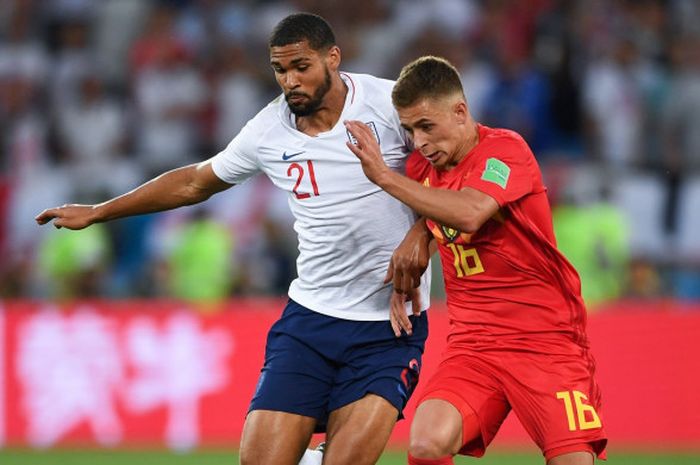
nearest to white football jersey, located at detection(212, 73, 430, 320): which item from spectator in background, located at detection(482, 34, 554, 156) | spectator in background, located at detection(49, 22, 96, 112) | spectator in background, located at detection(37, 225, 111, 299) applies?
spectator in background, located at detection(37, 225, 111, 299)

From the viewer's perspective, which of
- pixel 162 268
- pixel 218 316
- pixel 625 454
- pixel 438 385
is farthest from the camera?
pixel 162 268

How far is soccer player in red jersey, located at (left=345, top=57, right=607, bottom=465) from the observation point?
235 inches

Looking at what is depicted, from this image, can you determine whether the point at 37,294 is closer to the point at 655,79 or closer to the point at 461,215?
the point at 655,79

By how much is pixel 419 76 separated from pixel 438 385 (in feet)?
4.55

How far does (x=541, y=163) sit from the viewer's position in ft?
42.9

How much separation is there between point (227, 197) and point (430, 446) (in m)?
7.64

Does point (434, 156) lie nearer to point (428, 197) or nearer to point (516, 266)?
point (428, 197)

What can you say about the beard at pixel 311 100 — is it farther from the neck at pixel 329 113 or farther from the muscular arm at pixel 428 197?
the muscular arm at pixel 428 197

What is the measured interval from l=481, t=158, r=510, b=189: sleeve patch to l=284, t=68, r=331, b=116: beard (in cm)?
85

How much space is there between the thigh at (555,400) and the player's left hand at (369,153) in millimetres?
1062

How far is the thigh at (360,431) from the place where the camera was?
6.25m

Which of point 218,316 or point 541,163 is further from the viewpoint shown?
point 541,163

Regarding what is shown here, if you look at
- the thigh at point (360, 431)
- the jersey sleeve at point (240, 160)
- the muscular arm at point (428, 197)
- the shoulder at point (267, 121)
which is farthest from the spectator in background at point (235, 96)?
the muscular arm at point (428, 197)

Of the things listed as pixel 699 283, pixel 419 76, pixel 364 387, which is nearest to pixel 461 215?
pixel 419 76
